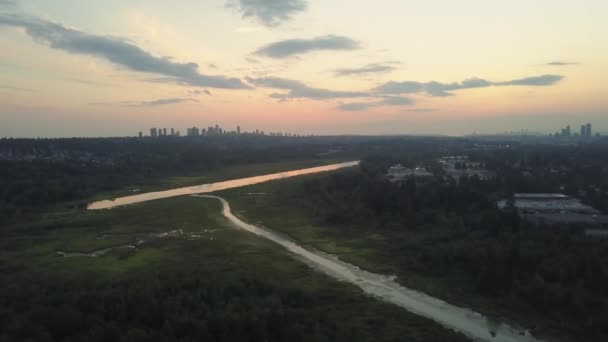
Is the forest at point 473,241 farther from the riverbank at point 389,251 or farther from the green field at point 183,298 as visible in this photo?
the green field at point 183,298

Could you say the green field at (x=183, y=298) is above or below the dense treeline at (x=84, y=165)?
below

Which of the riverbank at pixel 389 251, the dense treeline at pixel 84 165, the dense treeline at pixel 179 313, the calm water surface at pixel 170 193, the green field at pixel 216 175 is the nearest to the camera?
the dense treeline at pixel 179 313

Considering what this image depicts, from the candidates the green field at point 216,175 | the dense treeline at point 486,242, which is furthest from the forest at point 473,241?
the green field at point 216,175

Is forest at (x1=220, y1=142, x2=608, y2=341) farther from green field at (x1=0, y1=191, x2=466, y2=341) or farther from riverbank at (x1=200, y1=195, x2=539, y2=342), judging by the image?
green field at (x1=0, y1=191, x2=466, y2=341)

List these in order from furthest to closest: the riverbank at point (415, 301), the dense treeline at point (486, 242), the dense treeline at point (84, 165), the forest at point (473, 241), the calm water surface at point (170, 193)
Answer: the dense treeline at point (84, 165) < the calm water surface at point (170, 193) < the dense treeline at point (486, 242) < the forest at point (473, 241) < the riverbank at point (415, 301)

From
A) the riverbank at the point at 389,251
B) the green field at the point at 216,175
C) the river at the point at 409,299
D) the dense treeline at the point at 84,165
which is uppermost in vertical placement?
the dense treeline at the point at 84,165

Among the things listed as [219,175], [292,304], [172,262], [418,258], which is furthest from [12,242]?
[219,175]

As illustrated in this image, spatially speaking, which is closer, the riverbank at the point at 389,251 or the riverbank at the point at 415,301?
the riverbank at the point at 415,301

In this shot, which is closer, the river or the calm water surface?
the river

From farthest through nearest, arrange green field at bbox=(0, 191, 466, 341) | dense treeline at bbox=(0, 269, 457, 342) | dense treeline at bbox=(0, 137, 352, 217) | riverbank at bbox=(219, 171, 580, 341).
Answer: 1. dense treeline at bbox=(0, 137, 352, 217)
2. riverbank at bbox=(219, 171, 580, 341)
3. green field at bbox=(0, 191, 466, 341)
4. dense treeline at bbox=(0, 269, 457, 342)

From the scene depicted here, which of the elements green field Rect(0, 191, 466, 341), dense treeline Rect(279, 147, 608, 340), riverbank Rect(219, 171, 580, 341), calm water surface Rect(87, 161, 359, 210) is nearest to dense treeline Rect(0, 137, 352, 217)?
calm water surface Rect(87, 161, 359, 210)
